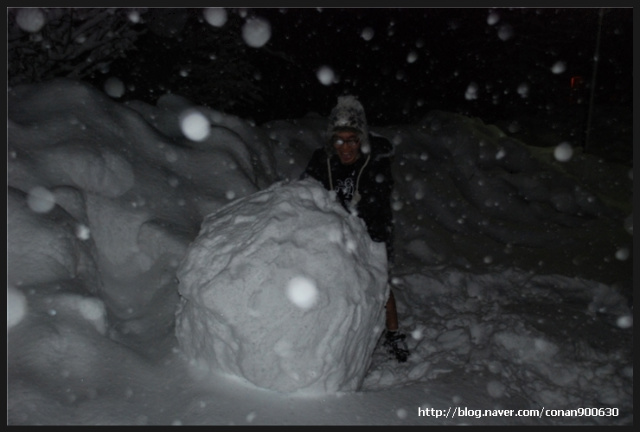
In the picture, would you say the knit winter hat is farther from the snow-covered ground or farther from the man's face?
the snow-covered ground

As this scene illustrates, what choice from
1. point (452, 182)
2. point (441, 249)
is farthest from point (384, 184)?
point (452, 182)

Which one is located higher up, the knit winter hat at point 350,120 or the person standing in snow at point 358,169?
the knit winter hat at point 350,120

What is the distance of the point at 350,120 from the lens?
3393mm

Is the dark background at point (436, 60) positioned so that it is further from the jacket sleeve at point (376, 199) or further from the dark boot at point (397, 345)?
the dark boot at point (397, 345)

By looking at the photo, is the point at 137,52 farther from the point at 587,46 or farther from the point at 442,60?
the point at 587,46

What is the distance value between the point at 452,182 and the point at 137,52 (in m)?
5.65

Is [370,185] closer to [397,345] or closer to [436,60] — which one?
[397,345]

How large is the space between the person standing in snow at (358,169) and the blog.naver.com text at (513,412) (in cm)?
87

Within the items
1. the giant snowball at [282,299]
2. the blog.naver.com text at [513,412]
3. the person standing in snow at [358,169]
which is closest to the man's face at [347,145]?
the person standing in snow at [358,169]

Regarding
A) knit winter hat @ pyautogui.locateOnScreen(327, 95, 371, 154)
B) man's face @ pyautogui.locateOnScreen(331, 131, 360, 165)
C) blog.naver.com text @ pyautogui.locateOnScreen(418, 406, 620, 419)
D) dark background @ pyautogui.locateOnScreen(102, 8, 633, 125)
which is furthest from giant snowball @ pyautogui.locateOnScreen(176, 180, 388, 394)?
dark background @ pyautogui.locateOnScreen(102, 8, 633, 125)

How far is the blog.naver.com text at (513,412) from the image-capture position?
2.61 m

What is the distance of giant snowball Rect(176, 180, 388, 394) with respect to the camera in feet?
8.32

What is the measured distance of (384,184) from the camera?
3443 millimetres

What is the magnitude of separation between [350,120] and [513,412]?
2.32 m
